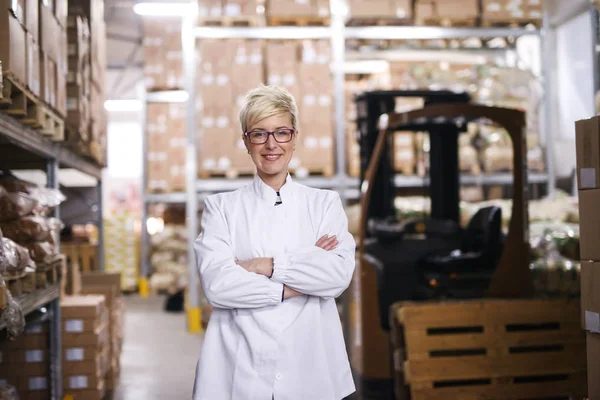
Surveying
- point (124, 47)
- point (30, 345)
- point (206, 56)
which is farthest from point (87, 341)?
point (124, 47)

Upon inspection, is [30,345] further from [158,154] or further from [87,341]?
[158,154]

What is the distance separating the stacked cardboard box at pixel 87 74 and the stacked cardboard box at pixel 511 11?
476cm

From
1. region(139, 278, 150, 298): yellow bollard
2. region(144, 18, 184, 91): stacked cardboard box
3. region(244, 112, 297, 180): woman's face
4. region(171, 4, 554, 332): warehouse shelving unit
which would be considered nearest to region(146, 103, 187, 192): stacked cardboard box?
region(144, 18, 184, 91): stacked cardboard box

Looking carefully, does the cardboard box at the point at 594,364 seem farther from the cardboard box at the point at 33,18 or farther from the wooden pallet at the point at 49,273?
the cardboard box at the point at 33,18

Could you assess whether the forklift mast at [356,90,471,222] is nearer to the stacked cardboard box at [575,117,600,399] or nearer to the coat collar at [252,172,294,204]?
the stacked cardboard box at [575,117,600,399]

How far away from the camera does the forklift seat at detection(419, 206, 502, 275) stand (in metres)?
5.10

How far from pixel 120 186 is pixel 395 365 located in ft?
76.9

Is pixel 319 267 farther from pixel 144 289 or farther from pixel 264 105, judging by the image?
pixel 144 289

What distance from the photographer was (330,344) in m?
2.45

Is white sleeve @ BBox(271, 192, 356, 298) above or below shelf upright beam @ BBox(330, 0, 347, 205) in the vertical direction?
below

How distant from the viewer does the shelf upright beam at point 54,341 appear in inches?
181

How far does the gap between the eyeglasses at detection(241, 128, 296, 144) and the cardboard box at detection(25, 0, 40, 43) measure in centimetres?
188

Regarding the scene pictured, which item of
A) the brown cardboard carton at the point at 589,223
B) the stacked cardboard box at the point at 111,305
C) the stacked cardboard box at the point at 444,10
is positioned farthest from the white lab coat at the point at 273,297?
the stacked cardboard box at the point at 444,10

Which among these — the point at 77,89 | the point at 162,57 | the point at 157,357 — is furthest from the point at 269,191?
the point at 162,57
